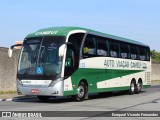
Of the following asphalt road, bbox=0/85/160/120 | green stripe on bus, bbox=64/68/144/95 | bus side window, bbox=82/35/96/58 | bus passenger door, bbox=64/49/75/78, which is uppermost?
bus side window, bbox=82/35/96/58

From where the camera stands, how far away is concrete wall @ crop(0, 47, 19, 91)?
24.9 metres

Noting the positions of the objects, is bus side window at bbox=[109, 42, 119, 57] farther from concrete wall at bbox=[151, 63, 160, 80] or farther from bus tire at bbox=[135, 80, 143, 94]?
concrete wall at bbox=[151, 63, 160, 80]

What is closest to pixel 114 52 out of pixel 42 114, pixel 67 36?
pixel 67 36

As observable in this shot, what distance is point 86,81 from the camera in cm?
1934

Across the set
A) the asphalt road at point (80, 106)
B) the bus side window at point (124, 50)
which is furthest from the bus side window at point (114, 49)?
the asphalt road at point (80, 106)

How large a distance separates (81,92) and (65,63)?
2154 mm

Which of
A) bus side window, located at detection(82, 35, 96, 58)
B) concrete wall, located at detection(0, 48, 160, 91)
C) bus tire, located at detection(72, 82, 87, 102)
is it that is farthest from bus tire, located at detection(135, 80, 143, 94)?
concrete wall, located at detection(0, 48, 160, 91)

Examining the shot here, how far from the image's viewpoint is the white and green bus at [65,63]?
678 inches

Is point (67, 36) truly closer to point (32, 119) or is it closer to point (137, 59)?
point (32, 119)

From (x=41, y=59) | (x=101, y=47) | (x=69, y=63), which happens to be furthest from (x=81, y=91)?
(x=101, y=47)

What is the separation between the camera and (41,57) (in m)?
17.5

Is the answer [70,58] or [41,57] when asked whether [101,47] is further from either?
[41,57]

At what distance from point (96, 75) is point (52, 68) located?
3.86 m

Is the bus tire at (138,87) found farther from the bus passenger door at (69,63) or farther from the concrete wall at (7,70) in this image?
the bus passenger door at (69,63)
